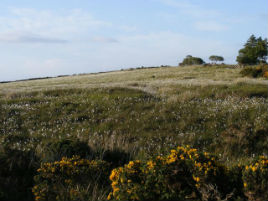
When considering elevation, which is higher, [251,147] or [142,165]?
[142,165]

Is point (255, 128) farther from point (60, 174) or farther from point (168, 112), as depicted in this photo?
point (60, 174)

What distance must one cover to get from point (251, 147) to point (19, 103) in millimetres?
11751

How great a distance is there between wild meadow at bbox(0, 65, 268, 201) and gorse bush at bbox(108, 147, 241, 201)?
0.02 metres

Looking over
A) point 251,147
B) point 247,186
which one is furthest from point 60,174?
point 251,147

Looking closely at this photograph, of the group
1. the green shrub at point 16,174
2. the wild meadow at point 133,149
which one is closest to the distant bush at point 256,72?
the wild meadow at point 133,149

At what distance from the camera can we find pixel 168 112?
12.1 metres

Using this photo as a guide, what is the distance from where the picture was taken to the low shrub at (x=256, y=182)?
456 cm

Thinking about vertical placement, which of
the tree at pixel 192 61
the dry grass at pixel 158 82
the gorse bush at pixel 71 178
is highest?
the tree at pixel 192 61

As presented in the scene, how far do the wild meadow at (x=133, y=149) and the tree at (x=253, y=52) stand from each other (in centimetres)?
5410

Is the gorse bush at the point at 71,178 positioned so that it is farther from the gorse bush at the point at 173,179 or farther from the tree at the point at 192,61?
the tree at the point at 192,61

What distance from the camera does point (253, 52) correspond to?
66.6 meters

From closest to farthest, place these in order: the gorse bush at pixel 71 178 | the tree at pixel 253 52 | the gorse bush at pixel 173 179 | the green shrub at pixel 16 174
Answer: the gorse bush at pixel 173 179
the gorse bush at pixel 71 178
the green shrub at pixel 16 174
the tree at pixel 253 52

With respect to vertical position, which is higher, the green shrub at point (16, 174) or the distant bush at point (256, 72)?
the distant bush at point (256, 72)

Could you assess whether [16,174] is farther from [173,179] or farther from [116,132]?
[116,132]
